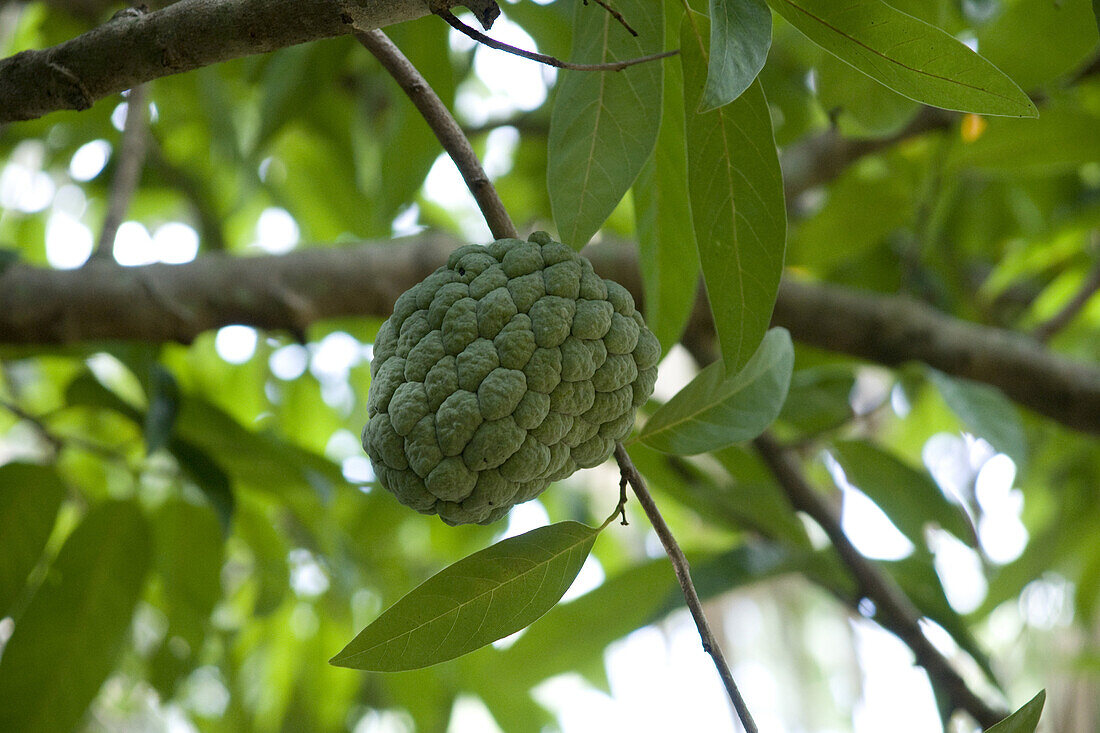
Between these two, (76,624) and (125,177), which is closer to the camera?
(76,624)

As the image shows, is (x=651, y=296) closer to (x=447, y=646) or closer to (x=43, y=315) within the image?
(x=447, y=646)

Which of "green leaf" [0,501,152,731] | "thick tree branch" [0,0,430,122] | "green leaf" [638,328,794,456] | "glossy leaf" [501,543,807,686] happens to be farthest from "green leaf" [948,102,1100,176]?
"green leaf" [0,501,152,731]

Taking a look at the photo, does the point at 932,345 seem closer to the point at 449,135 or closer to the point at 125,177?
the point at 449,135

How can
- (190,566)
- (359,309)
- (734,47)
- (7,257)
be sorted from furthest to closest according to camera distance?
1. (359,309)
2. (190,566)
3. (7,257)
4. (734,47)

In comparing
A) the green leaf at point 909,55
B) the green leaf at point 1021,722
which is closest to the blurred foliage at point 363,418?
the green leaf at point 909,55

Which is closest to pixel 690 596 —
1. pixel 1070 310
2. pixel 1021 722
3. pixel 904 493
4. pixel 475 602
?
pixel 475 602

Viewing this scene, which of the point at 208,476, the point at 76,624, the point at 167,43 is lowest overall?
the point at 76,624

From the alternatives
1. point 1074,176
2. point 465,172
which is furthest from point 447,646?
point 1074,176
